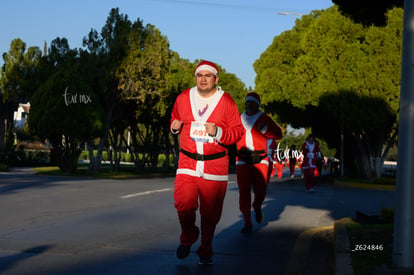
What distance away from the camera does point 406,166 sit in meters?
5.64

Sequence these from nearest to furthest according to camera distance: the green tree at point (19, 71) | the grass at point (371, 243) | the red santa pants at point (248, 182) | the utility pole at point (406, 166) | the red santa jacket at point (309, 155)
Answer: the utility pole at point (406, 166) < the grass at point (371, 243) < the red santa pants at point (248, 182) < the red santa jacket at point (309, 155) < the green tree at point (19, 71)

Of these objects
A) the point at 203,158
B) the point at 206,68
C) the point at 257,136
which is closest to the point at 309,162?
the point at 257,136

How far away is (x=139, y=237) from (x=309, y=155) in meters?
12.3

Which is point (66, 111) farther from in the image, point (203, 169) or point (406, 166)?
point (406, 166)

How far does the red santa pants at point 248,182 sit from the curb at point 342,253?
1.21 meters

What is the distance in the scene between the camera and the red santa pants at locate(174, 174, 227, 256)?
21.6 ft

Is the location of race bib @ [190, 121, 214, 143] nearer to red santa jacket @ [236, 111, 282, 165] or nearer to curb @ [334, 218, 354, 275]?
curb @ [334, 218, 354, 275]

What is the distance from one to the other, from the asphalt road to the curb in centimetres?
17

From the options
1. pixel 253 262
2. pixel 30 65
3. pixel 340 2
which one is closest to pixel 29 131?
pixel 30 65

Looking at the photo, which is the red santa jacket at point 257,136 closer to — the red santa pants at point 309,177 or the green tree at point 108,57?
the red santa pants at point 309,177

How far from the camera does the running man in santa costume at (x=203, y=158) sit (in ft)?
21.7

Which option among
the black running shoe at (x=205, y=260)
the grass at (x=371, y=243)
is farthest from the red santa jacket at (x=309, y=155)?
the black running shoe at (x=205, y=260)

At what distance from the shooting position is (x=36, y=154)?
47.0 m

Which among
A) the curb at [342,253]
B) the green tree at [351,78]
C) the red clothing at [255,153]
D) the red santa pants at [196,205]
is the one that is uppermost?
the green tree at [351,78]
